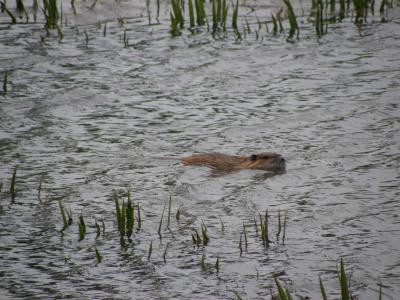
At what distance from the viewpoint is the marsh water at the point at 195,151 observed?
15.3 ft

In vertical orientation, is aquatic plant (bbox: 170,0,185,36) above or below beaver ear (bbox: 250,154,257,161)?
above

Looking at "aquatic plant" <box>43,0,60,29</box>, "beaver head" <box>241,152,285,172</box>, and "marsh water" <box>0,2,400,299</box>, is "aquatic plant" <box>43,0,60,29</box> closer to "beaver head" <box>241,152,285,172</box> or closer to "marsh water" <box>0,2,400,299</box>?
"marsh water" <box>0,2,400,299</box>

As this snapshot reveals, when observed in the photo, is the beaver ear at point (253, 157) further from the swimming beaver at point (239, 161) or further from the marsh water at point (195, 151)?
the marsh water at point (195, 151)

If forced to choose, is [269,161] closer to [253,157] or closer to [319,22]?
[253,157]

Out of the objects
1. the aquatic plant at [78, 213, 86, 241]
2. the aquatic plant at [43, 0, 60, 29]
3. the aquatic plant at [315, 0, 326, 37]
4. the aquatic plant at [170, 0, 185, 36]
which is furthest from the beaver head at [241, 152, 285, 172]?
→ the aquatic plant at [43, 0, 60, 29]

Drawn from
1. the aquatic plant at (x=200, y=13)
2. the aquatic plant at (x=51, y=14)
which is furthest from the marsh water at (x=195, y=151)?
the aquatic plant at (x=200, y=13)

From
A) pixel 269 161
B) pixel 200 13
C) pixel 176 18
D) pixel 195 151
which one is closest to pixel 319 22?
pixel 200 13

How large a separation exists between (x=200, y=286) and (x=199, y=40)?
6304 millimetres

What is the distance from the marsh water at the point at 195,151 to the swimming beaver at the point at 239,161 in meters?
0.09

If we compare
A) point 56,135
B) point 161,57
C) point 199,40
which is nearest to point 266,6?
point 199,40

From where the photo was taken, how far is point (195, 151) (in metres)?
6.99

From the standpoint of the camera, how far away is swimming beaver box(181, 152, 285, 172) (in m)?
6.32

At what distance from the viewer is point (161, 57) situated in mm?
9727

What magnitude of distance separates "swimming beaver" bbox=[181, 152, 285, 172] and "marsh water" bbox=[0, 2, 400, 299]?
87 mm
